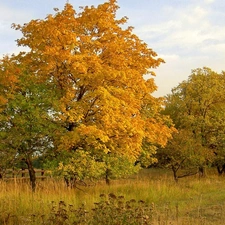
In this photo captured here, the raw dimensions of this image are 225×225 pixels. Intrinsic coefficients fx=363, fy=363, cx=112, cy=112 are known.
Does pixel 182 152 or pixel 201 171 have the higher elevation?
pixel 182 152

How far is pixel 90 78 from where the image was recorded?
49.0 feet

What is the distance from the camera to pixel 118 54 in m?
16.4

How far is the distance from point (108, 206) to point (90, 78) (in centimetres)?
749

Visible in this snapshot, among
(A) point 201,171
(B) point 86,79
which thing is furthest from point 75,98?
(A) point 201,171

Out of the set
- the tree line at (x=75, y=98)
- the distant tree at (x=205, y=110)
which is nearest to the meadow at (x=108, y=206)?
the tree line at (x=75, y=98)

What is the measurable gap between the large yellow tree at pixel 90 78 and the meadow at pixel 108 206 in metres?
2.17

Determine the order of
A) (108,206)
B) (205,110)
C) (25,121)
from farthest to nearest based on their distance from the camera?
(205,110), (25,121), (108,206)

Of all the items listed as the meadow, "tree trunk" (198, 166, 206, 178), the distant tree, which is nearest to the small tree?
the distant tree

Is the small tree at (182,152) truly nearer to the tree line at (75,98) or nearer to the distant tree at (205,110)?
the distant tree at (205,110)

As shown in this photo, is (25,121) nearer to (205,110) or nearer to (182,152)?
(182,152)

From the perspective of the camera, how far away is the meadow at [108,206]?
7836mm

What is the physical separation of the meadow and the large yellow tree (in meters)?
2.17

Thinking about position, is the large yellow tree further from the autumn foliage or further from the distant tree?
the distant tree

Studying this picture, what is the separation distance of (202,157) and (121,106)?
11253 mm
